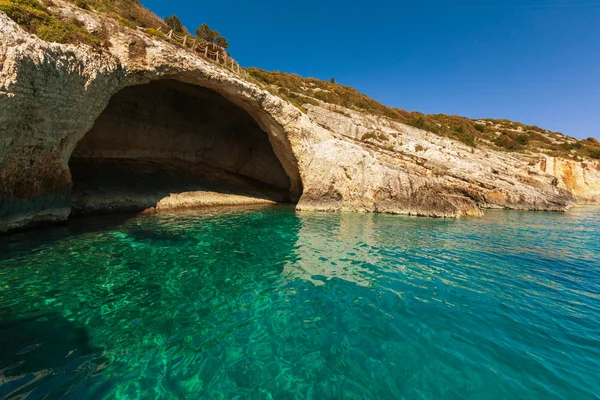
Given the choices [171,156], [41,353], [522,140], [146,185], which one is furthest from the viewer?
[522,140]

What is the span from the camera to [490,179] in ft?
109

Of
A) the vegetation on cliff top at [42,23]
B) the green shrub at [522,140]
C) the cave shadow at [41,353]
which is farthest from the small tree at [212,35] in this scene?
the green shrub at [522,140]

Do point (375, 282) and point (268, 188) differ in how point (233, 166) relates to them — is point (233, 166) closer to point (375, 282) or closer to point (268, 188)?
point (268, 188)

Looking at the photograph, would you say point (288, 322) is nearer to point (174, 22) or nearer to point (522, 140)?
point (174, 22)

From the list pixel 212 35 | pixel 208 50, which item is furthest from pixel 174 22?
pixel 208 50

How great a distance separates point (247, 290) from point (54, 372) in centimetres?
357

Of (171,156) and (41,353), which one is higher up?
(171,156)

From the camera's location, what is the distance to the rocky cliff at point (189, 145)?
10.1 m

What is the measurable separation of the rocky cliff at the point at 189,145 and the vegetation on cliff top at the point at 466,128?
317 inches

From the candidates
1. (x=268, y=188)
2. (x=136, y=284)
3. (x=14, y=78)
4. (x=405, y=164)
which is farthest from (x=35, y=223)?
(x=405, y=164)

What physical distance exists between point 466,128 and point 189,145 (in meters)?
52.1

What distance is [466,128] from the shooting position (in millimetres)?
53125

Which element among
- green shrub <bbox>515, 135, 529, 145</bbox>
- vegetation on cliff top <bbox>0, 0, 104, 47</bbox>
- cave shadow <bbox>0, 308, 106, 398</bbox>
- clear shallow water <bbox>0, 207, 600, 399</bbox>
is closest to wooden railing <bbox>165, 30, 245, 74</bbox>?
vegetation on cliff top <bbox>0, 0, 104, 47</bbox>

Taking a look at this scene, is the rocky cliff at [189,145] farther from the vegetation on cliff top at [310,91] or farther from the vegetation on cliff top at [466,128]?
the vegetation on cliff top at [466,128]
